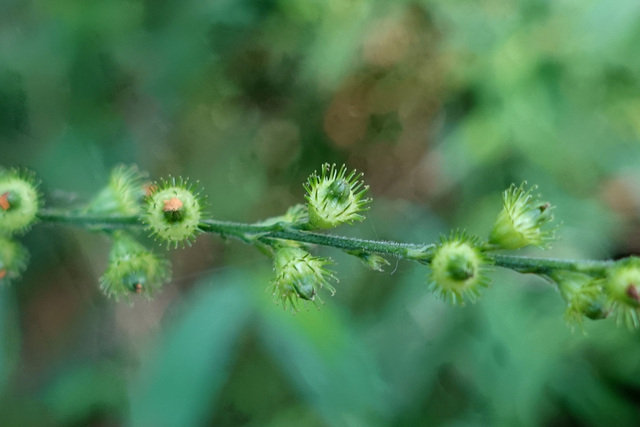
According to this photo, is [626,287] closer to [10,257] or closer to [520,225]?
[520,225]

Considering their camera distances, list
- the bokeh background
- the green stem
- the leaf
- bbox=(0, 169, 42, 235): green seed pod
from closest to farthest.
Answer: the green stem, bbox=(0, 169, 42, 235): green seed pod, the leaf, the bokeh background

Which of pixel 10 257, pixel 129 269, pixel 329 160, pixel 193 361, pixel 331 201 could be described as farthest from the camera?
pixel 329 160

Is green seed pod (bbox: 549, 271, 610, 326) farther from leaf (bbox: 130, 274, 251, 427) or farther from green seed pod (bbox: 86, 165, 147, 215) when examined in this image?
leaf (bbox: 130, 274, 251, 427)

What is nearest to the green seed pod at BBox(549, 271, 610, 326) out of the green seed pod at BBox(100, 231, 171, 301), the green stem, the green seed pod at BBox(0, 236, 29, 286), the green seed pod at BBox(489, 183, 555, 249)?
the green stem

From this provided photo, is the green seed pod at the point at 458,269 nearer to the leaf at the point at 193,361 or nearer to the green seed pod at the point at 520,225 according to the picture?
the green seed pod at the point at 520,225

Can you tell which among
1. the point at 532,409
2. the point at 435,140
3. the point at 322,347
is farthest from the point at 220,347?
the point at 435,140

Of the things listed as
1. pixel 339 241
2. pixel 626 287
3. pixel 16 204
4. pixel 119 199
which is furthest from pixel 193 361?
pixel 626 287

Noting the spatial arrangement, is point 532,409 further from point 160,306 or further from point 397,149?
point 160,306
